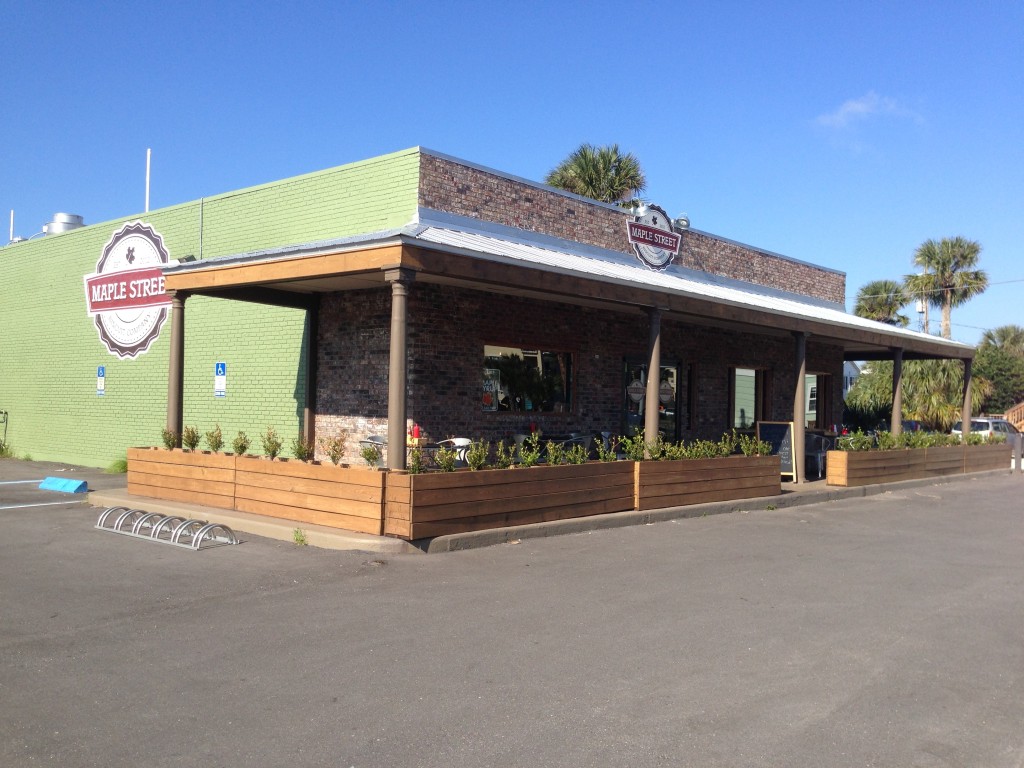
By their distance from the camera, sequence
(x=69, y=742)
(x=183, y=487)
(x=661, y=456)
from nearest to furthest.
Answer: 1. (x=69, y=742)
2. (x=183, y=487)
3. (x=661, y=456)

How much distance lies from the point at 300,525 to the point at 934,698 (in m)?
6.90

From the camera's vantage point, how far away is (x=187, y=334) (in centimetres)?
1775

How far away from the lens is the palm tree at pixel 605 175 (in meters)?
30.9

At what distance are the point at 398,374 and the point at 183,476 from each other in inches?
165

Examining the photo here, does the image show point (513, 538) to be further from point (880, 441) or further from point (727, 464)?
point (880, 441)

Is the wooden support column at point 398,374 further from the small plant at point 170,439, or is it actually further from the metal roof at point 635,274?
the small plant at point 170,439

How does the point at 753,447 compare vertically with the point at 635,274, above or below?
below

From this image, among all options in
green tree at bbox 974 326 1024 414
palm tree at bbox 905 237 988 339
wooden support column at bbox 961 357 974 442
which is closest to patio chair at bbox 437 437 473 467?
wooden support column at bbox 961 357 974 442

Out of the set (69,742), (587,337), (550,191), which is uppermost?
(550,191)

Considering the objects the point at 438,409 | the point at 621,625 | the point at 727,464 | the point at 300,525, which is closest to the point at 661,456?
the point at 727,464

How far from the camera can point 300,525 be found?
10219 mm

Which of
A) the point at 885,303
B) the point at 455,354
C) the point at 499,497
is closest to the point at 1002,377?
the point at 885,303

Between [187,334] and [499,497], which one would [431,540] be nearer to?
[499,497]

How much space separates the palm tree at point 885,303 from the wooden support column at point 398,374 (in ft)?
136
